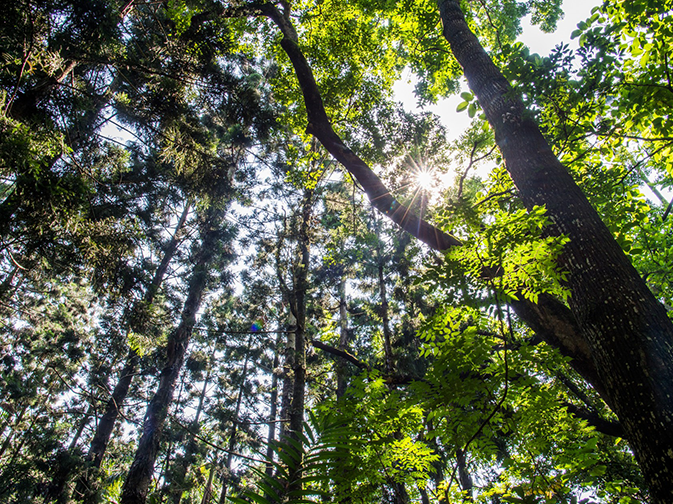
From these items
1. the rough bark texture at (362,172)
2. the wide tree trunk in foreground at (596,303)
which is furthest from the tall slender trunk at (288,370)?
the wide tree trunk in foreground at (596,303)

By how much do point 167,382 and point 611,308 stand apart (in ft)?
31.0

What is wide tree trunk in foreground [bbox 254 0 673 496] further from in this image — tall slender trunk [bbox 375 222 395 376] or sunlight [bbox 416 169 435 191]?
tall slender trunk [bbox 375 222 395 376]

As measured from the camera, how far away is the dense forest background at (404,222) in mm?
1678

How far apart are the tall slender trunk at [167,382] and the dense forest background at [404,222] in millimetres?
49

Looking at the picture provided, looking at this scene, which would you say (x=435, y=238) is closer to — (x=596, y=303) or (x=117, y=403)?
(x=596, y=303)

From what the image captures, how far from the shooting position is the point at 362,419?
2287 millimetres

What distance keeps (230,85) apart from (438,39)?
13.1 feet

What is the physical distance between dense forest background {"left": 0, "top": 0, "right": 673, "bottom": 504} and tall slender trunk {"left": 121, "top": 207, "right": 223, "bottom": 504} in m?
0.05

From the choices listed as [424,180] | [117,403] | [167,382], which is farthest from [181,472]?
[424,180]

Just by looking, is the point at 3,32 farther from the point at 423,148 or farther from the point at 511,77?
the point at 423,148

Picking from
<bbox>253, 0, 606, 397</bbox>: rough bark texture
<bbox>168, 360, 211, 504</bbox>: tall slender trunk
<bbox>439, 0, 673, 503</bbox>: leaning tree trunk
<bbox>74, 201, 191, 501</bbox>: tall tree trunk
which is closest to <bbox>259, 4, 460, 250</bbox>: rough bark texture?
<bbox>253, 0, 606, 397</bbox>: rough bark texture

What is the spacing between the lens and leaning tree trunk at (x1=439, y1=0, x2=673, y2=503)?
1.30 meters

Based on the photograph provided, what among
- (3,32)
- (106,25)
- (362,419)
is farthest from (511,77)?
→ (3,32)

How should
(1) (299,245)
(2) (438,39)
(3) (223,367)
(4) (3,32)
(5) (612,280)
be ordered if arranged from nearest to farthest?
1. (5) (612,280)
2. (4) (3,32)
3. (2) (438,39)
4. (1) (299,245)
5. (3) (223,367)
